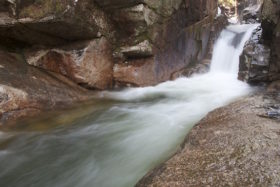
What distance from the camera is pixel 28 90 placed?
6281mm

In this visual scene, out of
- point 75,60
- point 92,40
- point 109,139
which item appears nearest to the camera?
point 109,139

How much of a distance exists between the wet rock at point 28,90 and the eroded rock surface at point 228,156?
3.81 meters

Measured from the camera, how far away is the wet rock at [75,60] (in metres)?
7.40

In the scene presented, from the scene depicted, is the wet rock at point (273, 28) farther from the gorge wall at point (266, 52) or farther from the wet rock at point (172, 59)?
the wet rock at point (172, 59)

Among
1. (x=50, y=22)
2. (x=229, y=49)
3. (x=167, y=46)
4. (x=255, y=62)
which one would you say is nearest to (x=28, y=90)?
(x=50, y=22)

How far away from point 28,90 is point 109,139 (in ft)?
8.25

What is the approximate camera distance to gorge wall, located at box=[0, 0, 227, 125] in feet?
21.0

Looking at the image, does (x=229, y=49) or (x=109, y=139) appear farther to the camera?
(x=229, y=49)

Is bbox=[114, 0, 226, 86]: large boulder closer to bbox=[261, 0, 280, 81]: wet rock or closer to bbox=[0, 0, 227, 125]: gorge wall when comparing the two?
bbox=[0, 0, 227, 125]: gorge wall

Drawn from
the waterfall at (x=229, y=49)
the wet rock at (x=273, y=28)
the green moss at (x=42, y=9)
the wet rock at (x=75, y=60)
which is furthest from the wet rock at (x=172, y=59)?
the wet rock at (x=273, y=28)

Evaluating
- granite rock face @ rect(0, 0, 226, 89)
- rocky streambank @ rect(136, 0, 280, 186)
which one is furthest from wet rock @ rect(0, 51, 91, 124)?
rocky streambank @ rect(136, 0, 280, 186)

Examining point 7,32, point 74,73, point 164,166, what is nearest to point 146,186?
point 164,166

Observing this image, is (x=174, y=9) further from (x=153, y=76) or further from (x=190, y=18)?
(x=153, y=76)

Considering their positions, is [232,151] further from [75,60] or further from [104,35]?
[104,35]
